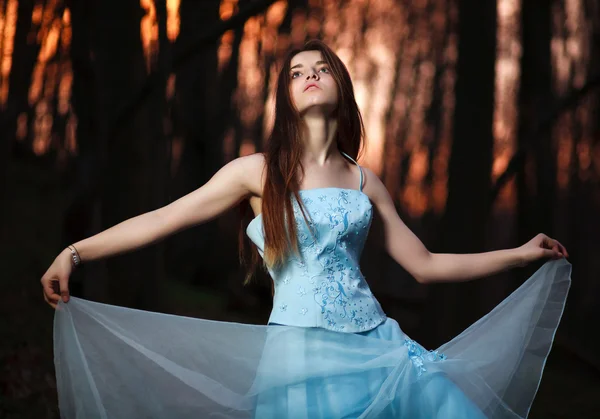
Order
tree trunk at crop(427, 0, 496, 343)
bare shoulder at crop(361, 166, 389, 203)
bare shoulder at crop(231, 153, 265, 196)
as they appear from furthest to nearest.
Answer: tree trunk at crop(427, 0, 496, 343) < bare shoulder at crop(361, 166, 389, 203) < bare shoulder at crop(231, 153, 265, 196)

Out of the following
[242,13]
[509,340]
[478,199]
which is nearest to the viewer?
[509,340]

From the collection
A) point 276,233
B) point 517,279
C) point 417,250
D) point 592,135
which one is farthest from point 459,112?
point 276,233

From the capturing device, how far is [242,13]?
4.62 meters

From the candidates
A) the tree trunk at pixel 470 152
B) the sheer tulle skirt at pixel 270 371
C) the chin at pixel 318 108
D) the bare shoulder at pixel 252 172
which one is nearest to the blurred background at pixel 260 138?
the tree trunk at pixel 470 152

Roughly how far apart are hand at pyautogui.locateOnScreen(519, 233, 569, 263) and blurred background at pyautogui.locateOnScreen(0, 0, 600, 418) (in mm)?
2387

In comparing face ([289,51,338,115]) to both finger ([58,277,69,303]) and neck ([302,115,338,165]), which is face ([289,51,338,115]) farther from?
finger ([58,277,69,303])

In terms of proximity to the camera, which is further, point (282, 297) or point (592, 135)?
point (592, 135)

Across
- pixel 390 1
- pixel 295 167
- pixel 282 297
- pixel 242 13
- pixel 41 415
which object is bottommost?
pixel 41 415

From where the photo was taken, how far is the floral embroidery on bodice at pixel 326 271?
6.32 feet

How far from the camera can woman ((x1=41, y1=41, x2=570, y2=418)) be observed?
1.85 metres

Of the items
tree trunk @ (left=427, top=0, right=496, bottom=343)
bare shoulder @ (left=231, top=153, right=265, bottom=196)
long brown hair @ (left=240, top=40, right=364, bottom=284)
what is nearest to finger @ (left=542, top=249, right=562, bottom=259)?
long brown hair @ (left=240, top=40, right=364, bottom=284)

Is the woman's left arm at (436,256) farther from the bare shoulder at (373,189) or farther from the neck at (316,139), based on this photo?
the neck at (316,139)

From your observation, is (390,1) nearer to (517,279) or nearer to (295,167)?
(517,279)

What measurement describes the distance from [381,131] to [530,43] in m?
1.54
